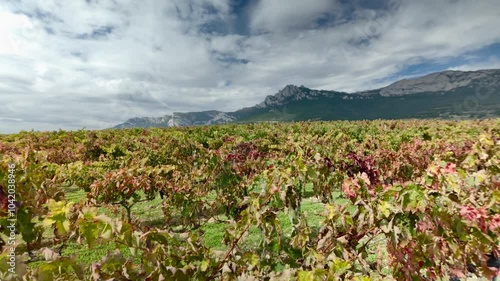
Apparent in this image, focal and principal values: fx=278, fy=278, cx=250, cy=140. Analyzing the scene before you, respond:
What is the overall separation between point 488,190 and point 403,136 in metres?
17.0

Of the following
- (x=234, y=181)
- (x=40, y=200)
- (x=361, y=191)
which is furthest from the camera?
(x=234, y=181)

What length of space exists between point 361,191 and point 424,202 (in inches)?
27.3

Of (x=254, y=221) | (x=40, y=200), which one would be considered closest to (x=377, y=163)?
(x=254, y=221)

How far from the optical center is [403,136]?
18875mm

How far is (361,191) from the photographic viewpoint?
2.78 meters

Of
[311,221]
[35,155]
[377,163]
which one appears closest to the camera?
[35,155]

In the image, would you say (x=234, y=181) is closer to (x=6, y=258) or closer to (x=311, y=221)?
(x=311, y=221)

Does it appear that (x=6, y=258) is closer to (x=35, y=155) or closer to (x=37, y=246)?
(x=37, y=246)

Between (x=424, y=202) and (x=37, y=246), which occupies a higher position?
(x=424, y=202)

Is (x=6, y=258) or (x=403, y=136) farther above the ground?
(x=6, y=258)

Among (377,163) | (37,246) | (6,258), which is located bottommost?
(377,163)

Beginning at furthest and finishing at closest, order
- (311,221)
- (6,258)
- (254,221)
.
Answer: (311,221) → (254,221) → (6,258)

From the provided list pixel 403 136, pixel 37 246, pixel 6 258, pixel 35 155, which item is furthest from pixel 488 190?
pixel 403 136

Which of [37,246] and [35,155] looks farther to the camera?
[35,155]
